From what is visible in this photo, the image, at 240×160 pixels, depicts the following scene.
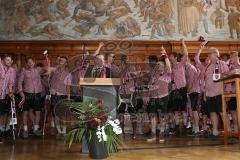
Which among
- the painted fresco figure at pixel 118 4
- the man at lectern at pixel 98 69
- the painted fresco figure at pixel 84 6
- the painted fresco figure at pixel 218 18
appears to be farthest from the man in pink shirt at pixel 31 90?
the painted fresco figure at pixel 218 18

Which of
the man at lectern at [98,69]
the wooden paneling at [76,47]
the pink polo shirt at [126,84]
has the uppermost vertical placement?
the wooden paneling at [76,47]

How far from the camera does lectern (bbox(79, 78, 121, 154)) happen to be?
438 centimetres

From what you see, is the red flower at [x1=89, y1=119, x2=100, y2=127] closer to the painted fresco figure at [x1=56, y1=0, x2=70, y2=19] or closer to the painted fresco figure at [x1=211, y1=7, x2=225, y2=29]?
the painted fresco figure at [x1=56, y1=0, x2=70, y2=19]

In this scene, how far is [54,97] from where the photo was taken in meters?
6.93

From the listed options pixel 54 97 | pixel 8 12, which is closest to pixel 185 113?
pixel 54 97

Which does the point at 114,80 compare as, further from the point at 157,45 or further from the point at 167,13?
the point at 167,13

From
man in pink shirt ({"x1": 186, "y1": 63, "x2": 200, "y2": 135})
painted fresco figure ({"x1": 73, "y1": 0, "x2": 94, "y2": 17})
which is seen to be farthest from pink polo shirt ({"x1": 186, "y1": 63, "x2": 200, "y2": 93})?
painted fresco figure ({"x1": 73, "y1": 0, "x2": 94, "y2": 17})

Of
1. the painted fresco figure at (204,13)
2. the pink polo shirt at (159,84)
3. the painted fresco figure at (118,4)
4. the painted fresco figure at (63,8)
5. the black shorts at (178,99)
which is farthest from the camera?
the painted fresco figure at (204,13)

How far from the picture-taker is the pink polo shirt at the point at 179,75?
23.6ft

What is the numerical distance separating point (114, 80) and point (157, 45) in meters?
7.12

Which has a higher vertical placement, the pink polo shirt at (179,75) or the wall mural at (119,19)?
the wall mural at (119,19)

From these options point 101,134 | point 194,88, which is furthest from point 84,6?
point 101,134

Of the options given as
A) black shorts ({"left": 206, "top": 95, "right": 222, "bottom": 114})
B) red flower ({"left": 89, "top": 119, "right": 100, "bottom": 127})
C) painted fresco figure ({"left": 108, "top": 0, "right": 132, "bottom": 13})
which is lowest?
red flower ({"left": 89, "top": 119, "right": 100, "bottom": 127})

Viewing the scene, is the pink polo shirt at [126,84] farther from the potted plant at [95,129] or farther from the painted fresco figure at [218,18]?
the painted fresco figure at [218,18]
